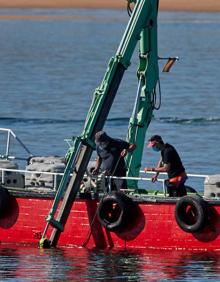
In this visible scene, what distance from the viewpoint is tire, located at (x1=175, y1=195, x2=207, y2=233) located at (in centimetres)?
2741

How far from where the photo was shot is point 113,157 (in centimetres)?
2895

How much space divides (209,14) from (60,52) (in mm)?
42840

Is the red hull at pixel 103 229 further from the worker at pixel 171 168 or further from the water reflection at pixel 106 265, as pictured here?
the worker at pixel 171 168

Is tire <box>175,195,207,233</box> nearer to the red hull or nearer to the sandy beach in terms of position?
the red hull

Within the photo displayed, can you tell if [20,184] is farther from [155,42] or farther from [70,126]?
[70,126]

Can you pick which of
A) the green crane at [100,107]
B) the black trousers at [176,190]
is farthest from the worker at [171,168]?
the green crane at [100,107]

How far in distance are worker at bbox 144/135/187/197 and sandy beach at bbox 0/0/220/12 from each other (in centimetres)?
10928

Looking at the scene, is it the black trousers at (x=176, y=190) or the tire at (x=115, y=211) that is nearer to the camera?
the tire at (x=115, y=211)

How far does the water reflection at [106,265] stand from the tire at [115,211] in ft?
1.79

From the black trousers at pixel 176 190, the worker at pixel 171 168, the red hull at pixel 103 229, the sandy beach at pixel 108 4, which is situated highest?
the sandy beach at pixel 108 4

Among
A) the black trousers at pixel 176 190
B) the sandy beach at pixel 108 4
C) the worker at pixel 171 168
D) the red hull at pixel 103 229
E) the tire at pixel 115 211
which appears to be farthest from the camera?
the sandy beach at pixel 108 4

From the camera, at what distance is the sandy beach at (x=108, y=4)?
454 ft

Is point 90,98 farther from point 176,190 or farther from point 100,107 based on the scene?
point 176,190

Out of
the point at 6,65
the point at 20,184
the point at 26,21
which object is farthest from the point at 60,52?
the point at 20,184
